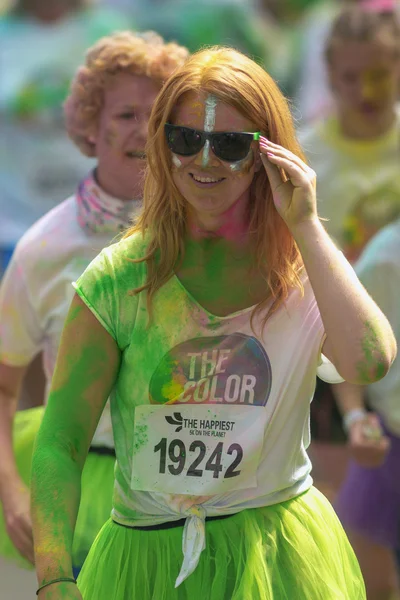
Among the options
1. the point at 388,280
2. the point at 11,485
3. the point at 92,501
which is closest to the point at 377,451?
the point at 388,280

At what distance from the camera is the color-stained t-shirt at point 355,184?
5.95 meters

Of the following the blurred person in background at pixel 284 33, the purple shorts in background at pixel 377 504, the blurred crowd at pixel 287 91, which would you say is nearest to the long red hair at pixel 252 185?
the blurred crowd at pixel 287 91

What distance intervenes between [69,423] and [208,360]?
1.07 feet

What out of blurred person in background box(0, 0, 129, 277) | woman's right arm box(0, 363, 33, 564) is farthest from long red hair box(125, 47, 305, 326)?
blurred person in background box(0, 0, 129, 277)

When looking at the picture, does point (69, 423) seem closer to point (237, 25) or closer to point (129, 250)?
point (129, 250)

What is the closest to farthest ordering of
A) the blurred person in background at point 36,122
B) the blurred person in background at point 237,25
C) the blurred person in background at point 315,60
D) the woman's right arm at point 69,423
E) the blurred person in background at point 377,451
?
the woman's right arm at point 69,423 < the blurred person in background at point 377,451 < the blurred person in background at point 36,122 < the blurred person in background at point 315,60 < the blurred person in background at point 237,25

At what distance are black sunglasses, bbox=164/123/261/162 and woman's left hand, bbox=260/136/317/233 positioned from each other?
0.04 m

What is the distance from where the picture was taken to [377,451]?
448 cm

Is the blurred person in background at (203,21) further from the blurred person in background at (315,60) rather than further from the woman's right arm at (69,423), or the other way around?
the woman's right arm at (69,423)

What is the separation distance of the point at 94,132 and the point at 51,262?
0.49 metres

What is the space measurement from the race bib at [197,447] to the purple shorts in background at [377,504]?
81.2 inches

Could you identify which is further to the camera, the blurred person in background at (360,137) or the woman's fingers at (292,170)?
the blurred person in background at (360,137)

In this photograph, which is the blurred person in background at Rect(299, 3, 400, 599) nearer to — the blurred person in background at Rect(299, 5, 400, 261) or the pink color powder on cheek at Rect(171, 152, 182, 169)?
the blurred person in background at Rect(299, 5, 400, 261)

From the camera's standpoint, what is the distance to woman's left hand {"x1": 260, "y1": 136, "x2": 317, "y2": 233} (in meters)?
2.75
